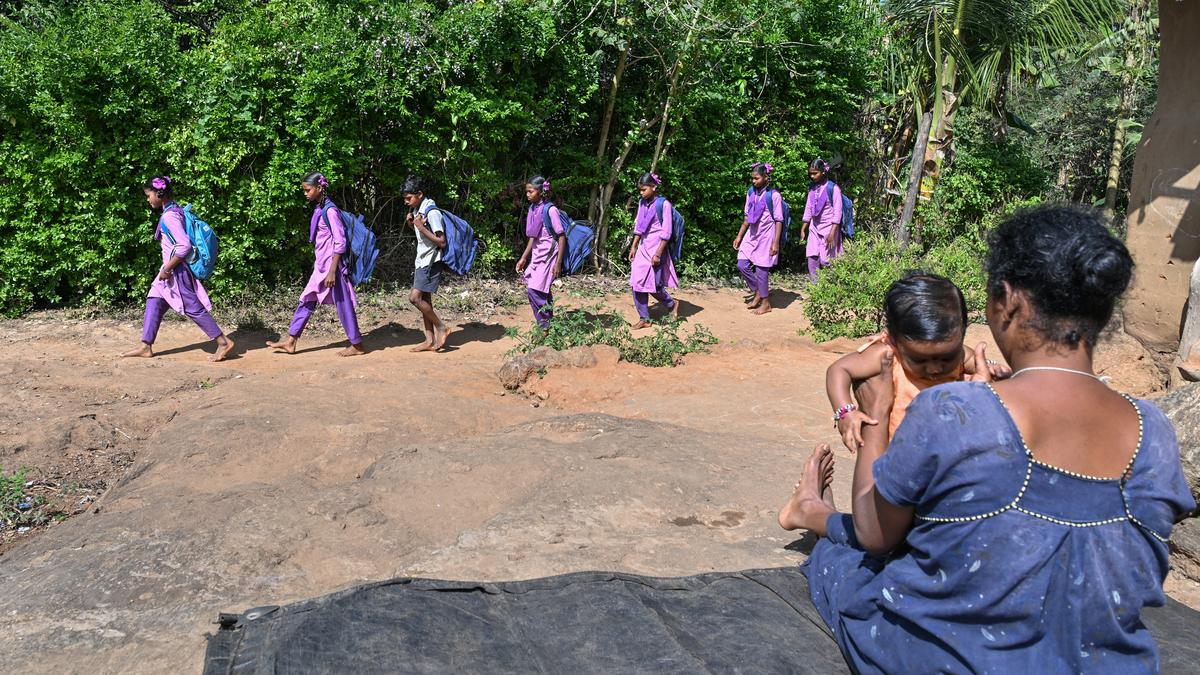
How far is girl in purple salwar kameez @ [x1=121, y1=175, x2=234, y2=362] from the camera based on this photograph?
840 cm

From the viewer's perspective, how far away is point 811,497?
3527 millimetres

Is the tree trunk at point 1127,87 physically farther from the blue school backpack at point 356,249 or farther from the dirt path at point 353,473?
the blue school backpack at point 356,249

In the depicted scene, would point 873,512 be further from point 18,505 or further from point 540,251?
point 540,251

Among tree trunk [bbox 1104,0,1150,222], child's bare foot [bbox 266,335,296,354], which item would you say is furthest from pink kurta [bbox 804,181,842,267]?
child's bare foot [bbox 266,335,296,354]

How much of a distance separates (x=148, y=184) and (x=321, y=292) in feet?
5.85

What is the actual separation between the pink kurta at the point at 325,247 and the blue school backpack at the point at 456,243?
87 cm

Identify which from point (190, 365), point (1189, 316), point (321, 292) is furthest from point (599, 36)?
point (1189, 316)

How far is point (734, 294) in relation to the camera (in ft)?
42.6

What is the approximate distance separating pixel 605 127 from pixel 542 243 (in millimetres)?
3432

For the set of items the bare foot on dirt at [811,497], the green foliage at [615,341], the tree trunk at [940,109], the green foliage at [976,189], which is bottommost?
the green foliage at [615,341]

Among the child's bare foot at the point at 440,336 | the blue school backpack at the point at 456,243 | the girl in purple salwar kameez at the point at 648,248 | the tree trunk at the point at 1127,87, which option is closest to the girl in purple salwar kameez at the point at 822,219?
the girl in purple salwar kameez at the point at 648,248

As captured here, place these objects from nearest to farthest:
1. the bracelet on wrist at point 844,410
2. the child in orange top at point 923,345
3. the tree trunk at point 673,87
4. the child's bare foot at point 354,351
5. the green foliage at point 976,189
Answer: the child in orange top at point 923,345 < the bracelet on wrist at point 844,410 < the child's bare foot at point 354,351 < the tree trunk at point 673,87 < the green foliage at point 976,189

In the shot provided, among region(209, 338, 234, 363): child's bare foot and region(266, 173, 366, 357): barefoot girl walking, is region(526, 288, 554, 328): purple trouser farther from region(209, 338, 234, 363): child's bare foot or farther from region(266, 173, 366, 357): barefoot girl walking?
region(209, 338, 234, 363): child's bare foot

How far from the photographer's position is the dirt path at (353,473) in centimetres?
368
